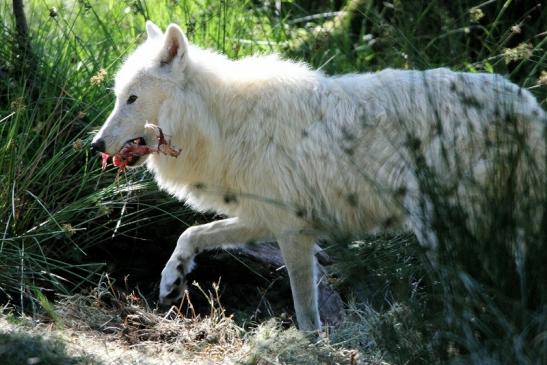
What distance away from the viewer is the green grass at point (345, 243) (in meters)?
3.76

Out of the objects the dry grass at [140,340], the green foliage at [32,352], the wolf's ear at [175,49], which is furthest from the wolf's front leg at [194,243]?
the green foliage at [32,352]

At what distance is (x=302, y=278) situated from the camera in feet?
18.9

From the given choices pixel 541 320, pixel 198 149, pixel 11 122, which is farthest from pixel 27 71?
→ pixel 541 320

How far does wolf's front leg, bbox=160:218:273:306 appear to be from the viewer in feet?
19.3

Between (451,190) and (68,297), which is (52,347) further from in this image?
(451,190)

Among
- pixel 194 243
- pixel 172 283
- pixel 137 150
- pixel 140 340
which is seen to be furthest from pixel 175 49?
pixel 140 340

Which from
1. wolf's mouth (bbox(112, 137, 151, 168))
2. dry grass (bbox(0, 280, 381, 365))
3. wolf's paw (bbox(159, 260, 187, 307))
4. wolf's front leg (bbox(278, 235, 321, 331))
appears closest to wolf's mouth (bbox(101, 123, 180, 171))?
wolf's mouth (bbox(112, 137, 151, 168))

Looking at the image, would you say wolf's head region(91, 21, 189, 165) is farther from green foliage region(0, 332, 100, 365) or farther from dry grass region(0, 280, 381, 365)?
green foliage region(0, 332, 100, 365)

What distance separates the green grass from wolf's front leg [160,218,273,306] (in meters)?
0.58

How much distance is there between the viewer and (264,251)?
22.2ft

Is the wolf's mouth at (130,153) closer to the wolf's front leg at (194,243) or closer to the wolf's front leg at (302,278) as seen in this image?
the wolf's front leg at (194,243)

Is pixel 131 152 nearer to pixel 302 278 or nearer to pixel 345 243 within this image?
pixel 302 278

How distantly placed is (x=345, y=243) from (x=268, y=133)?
2060 mm

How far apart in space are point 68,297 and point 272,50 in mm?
3416
